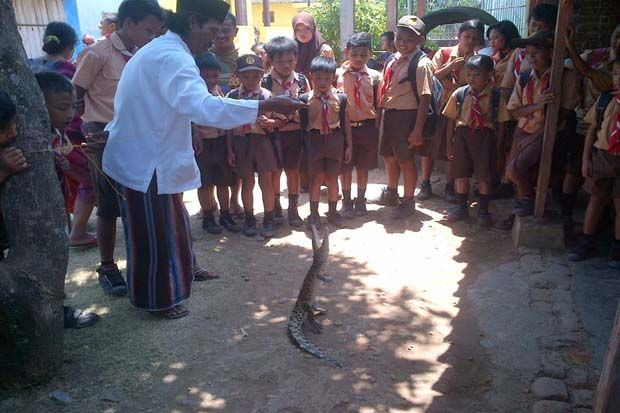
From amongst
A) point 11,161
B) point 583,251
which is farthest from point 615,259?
point 11,161

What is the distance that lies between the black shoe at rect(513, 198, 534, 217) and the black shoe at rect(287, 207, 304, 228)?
212cm

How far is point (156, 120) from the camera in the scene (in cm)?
321

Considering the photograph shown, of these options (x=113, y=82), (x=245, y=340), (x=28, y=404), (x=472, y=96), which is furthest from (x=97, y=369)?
(x=472, y=96)

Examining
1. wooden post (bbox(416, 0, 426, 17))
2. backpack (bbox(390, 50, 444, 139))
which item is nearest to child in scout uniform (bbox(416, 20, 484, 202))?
backpack (bbox(390, 50, 444, 139))

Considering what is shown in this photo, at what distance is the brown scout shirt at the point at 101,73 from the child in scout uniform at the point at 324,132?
68.8 inches

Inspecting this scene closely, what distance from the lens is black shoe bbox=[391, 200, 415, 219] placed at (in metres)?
5.70

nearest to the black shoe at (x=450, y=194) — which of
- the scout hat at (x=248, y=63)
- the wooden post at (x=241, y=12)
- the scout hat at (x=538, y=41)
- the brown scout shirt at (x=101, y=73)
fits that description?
the scout hat at (x=538, y=41)

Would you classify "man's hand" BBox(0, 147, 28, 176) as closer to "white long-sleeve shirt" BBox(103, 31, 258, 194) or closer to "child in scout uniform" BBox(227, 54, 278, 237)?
"white long-sleeve shirt" BBox(103, 31, 258, 194)

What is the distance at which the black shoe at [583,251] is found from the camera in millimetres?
4340

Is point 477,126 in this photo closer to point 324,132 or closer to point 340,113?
point 340,113

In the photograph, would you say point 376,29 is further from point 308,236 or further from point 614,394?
point 614,394

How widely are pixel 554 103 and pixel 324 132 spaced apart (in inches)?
81.1

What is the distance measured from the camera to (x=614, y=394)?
1.84 metres

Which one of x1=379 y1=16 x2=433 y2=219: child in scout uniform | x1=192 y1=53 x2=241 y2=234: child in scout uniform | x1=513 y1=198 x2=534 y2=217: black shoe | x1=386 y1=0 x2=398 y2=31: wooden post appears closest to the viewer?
x1=513 y1=198 x2=534 y2=217: black shoe
